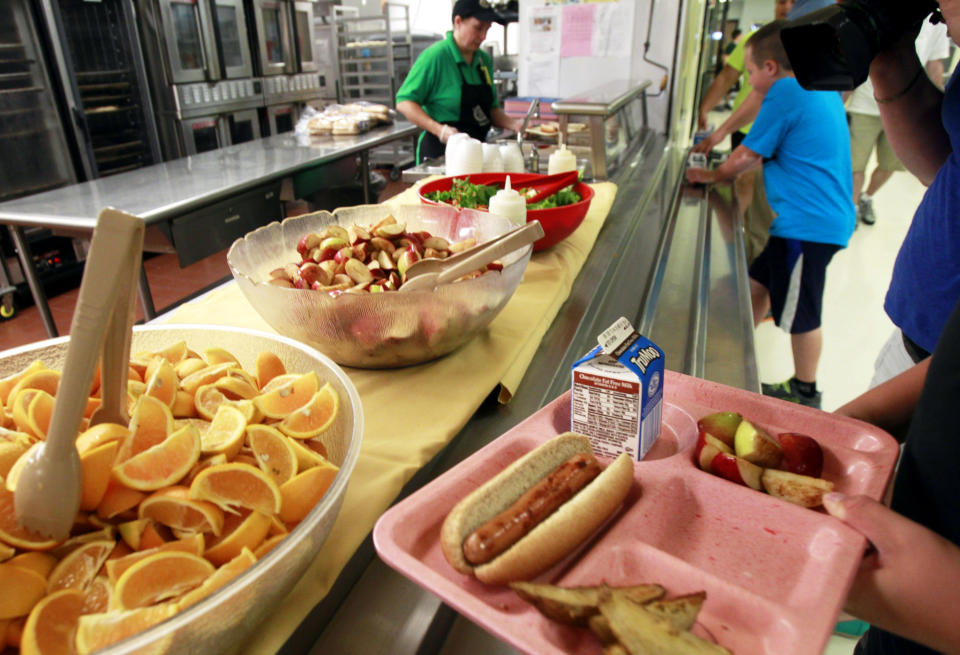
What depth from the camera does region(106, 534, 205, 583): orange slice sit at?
18.4 inches

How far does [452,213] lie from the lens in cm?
136

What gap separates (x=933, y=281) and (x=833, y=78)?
0.47 metres

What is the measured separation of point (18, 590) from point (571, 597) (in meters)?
0.42

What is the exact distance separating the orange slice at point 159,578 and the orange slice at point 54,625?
0.13 feet

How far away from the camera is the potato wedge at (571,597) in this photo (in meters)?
0.44

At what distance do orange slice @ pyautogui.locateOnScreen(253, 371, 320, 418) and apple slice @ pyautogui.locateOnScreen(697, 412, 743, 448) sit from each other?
489 millimetres

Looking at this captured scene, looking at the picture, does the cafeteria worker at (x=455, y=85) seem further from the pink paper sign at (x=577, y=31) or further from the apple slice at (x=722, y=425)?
the apple slice at (x=722, y=425)

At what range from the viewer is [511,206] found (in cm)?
137

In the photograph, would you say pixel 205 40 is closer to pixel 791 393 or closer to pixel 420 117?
pixel 420 117

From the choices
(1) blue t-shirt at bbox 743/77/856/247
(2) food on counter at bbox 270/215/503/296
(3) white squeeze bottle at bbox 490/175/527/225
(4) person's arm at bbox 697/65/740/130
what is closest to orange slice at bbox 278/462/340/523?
(2) food on counter at bbox 270/215/503/296

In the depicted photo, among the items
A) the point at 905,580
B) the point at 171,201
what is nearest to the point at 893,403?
the point at 905,580

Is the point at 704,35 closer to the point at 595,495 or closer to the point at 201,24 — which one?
the point at 201,24

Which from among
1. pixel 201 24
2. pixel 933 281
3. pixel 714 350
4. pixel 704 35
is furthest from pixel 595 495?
pixel 704 35

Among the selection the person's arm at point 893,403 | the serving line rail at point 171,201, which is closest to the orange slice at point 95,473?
the person's arm at point 893,403
